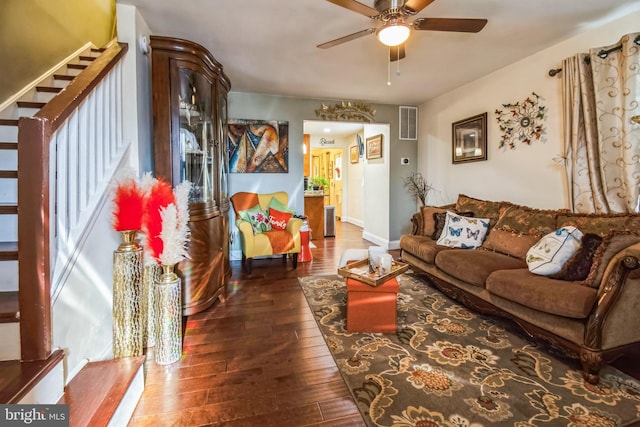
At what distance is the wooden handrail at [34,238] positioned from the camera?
1.08 metres

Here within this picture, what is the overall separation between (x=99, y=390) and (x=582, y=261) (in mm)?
2878

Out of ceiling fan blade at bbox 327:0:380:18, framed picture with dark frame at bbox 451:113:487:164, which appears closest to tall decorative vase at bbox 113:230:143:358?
ceiling fan blade at bbox 327:0:380:18

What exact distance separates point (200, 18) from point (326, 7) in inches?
40.2

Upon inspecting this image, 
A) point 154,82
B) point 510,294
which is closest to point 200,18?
point 154,82

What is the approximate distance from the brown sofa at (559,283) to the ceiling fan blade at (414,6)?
178 centimetres

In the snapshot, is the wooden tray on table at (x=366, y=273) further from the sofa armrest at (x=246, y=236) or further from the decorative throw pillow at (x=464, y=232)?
the sofa armrest at (x=246, y=236)

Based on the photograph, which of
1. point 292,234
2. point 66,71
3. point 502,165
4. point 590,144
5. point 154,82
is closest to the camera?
point 154,82

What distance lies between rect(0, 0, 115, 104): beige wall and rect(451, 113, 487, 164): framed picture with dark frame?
3.98 m

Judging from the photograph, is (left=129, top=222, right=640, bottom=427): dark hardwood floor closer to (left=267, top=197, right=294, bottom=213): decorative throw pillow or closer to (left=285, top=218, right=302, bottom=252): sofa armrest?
(left=285, top=218, right=302, bottom=252): sofa armrest

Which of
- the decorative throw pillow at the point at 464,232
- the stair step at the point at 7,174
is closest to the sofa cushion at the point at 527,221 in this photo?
the decorative throw pillow at the point at 464,232

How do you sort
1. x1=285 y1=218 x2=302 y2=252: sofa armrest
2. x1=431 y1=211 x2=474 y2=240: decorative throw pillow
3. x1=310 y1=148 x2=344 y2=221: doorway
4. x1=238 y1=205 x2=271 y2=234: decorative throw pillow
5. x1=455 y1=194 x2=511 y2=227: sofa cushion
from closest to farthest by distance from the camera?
x1=455 y1=194 x2=511 y2=227: sofa cushion → x1=431 y1=211 x2=474 y2=240: decorative throw pillow → x1=285 y1=218 x2=302 y2=252: sofa armrest → x1=238 y1=205 x2=271 y2=234: decorative throw pillow → x1=310 y1=148 x2=344 y2=221: doorway

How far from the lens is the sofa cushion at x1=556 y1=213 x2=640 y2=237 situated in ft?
6.80

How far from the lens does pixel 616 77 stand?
238 centimetres

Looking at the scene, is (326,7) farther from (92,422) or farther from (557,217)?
Answer: (92,422)
